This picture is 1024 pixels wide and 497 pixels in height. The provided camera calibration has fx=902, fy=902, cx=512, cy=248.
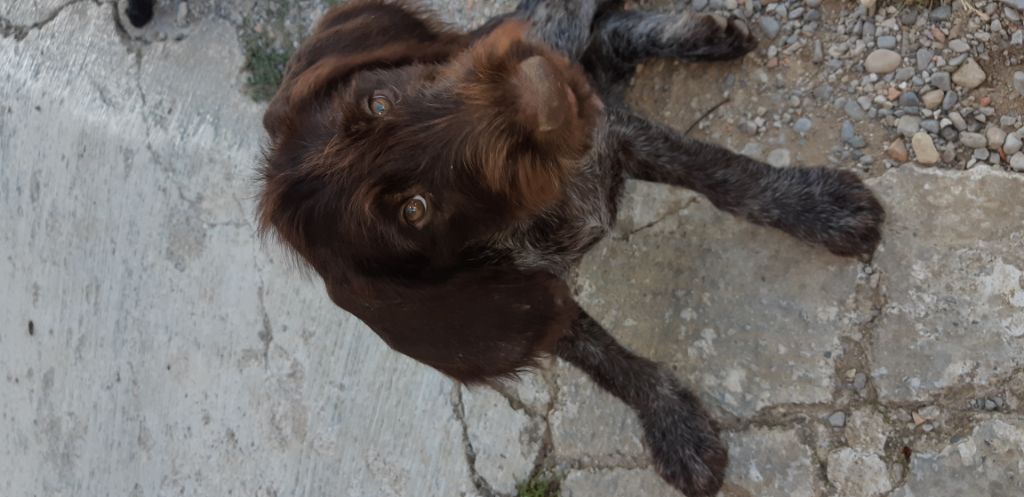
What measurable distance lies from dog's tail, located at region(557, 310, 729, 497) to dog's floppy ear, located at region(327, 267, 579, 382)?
49 cm

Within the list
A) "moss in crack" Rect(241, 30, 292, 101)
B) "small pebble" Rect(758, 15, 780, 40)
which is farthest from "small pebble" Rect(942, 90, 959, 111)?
"moss in crack" Rect(241, 30, 292, 101)

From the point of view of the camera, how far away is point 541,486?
2.91 meters

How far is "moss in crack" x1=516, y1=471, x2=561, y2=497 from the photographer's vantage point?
2.90m

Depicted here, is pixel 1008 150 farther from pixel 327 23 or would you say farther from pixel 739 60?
pixel 327 23

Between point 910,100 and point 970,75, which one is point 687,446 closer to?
point 910,100

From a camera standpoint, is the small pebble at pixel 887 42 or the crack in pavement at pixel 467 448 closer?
the small pebble at pixel 887 42

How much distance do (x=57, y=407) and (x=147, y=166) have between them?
3.55 feet

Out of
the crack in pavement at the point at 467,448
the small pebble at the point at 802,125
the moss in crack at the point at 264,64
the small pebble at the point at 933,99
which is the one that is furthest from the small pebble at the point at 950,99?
the moss in crack at the point at 264,64

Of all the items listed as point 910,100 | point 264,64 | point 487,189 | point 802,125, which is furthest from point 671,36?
point 264,64

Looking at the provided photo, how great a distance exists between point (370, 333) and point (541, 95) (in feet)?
5.56

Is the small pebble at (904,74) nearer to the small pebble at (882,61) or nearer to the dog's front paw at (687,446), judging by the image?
the small pebble at (882,61)

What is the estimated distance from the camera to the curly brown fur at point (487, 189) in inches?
76.2

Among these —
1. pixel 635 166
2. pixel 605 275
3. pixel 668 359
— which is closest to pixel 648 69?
pixel 635 166

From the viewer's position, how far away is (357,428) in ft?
10.4
